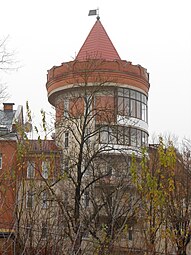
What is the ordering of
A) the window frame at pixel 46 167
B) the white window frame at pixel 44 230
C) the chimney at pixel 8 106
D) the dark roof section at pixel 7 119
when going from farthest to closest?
the chimney at pixel 8 106 < the dark roof section at pixel 7 119 < the window frame at pixel 46 167 < the white window frame at pixel 44 230

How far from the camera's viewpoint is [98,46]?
38.4 meters

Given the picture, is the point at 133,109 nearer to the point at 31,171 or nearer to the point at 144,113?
the point at 144,113

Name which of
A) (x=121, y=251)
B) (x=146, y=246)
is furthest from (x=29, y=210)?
(x=146, y=246)

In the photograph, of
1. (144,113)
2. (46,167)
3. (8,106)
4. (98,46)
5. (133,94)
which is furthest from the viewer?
(8,106)

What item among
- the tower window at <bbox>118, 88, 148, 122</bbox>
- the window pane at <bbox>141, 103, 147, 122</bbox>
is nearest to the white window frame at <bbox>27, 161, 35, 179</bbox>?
the tower window at <bbox>118, 88, 148, 122</bbox>

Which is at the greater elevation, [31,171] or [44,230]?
[31,171]

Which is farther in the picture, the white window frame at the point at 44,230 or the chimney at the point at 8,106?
the chimney at the point at 8,106

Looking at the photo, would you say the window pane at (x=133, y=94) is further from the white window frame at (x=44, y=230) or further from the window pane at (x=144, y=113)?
the white window frame at (x=44, y=230)

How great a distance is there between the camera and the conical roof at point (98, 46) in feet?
124

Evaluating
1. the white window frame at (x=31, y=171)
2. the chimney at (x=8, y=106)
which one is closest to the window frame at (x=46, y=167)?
the white window frame at (x=31, y=171)

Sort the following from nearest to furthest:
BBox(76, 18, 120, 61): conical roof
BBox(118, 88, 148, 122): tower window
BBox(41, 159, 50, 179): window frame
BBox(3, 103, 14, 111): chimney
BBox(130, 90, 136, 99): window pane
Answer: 1. BBox(41, 159, 50, 179): window frame
2. BBox(118, 88, 148, 122): tower window
3. BBox(130, 90, 136, 99): window pane
4. BBox(76, 18, 120, 61): conical roof
5. BBox(3, 103, 14, 111): chimney

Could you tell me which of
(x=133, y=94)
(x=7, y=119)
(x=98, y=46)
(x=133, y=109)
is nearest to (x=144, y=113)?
(x=133, y=109)

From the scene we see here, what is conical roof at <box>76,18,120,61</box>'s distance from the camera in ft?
124

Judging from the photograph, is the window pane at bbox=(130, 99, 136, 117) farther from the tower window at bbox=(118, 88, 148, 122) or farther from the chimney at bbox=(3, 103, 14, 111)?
the chimney at bbox=(3, 103, 14, 111)
